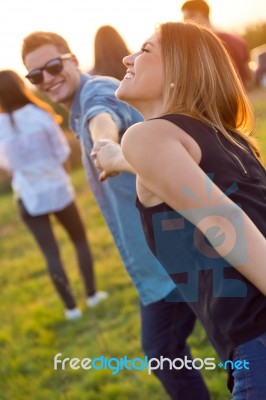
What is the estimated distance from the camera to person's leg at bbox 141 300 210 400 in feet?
8.05

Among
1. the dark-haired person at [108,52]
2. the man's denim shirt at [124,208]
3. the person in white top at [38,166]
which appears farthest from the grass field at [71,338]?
the dark-haired person at [108,52]

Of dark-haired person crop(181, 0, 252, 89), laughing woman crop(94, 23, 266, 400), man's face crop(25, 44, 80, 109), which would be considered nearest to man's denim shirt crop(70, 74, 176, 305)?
man's face crop(25, 44, 80, 109)

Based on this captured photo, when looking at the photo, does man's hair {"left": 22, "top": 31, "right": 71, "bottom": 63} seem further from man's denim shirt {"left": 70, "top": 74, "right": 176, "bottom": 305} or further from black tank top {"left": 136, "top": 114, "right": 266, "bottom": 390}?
black tank top {"left": 136, "top": 114, "right": 266, "bottom": 390}

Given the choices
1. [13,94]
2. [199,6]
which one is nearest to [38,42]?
[13,94]

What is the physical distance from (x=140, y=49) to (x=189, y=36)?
143mm

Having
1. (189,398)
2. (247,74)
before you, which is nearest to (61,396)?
(189,398)

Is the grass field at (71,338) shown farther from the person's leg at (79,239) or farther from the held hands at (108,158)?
the held hands at (108,158)

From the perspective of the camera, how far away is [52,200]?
4.71 metres

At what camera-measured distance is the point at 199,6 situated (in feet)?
16.1

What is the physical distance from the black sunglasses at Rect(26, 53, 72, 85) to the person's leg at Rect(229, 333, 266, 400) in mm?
1611

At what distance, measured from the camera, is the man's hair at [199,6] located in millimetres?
4883

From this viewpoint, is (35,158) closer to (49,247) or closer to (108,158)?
(49,247)

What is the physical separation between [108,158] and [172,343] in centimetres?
94

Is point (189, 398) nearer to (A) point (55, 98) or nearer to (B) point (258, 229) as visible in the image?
(B) point (258, 229)
